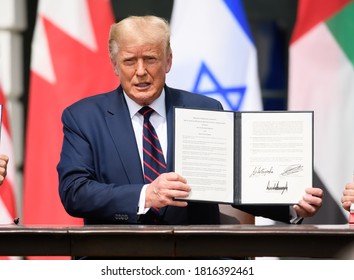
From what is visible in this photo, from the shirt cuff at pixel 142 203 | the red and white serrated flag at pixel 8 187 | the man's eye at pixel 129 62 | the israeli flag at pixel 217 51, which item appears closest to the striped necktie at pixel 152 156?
the shirt cuff at pixel 142 203

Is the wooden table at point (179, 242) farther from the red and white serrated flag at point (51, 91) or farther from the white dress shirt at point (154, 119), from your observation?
the red and white serrated flag at point (51, 91)

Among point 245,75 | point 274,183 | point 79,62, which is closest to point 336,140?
point 245,75

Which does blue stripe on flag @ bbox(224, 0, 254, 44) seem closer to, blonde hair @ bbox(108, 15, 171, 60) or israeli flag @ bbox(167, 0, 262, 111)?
israeli flag @ bbox(167, 0, 262, 111)

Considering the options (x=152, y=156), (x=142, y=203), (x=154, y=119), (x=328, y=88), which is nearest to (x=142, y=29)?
(x=154, y=119)

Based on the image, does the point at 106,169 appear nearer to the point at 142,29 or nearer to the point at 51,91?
the point at 142,29

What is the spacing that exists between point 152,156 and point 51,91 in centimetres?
156

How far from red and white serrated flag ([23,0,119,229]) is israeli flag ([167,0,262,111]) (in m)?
0.40

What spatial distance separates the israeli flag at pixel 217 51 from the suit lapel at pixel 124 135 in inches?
Answer: 51.1

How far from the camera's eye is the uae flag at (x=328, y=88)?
Answer: 5.05m

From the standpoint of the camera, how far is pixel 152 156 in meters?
3.59

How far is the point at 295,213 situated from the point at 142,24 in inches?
35.0
